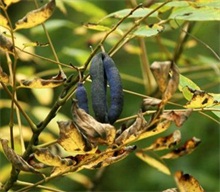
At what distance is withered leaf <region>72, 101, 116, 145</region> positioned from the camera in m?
0.89

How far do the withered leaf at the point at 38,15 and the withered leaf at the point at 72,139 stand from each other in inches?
7.2

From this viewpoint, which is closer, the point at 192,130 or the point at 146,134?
the point at 146,134

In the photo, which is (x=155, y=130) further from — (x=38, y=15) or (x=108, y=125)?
(x=38, y=15)

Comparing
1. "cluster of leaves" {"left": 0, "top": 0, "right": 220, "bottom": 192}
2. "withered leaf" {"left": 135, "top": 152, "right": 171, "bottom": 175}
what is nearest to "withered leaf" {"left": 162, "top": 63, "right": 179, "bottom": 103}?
"cluster of leaves" {"left": 0, "top": 0, "right": 220, "bottom": 192}

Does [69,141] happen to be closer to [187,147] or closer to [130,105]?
[187,147]

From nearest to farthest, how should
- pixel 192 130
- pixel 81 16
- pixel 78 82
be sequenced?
pixel 78 82 < pixel 192 130 < pixel 81 16

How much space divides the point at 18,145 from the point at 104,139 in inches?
31.8

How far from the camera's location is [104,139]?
897 mm

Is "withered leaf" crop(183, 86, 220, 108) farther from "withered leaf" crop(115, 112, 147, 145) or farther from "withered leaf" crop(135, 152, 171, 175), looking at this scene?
"withered leaf" crop(135, 152, 171, 175)

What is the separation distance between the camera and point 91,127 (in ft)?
2.92

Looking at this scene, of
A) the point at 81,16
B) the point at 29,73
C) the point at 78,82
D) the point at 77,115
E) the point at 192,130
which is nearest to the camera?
the point at 77,115

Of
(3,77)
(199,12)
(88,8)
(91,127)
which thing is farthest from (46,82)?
(88,8)

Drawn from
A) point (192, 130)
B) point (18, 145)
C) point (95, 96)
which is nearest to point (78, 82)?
point (95, 96)

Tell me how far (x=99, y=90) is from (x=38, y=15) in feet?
0.47
